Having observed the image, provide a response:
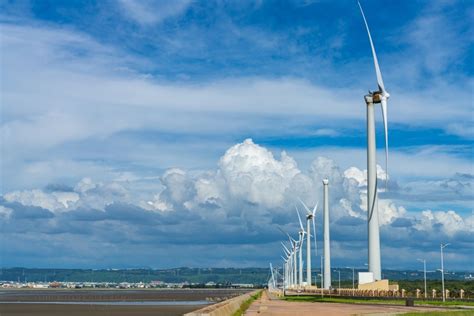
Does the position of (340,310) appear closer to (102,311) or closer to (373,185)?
(373,185)

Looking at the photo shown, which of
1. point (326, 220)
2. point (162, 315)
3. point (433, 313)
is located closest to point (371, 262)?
point (162, 315)

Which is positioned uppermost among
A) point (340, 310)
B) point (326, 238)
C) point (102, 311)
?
point (326, 238)

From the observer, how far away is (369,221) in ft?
276

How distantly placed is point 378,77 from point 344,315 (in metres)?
34.9

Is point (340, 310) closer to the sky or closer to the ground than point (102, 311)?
closer to the sky

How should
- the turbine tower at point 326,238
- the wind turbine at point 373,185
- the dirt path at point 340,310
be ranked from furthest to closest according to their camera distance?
the turbine tower at point 326,238, the wind turbine at point 373,185, the dirt path at point 340,310

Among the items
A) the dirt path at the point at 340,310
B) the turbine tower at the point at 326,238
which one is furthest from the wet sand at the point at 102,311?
the turbine tower at the point at 326,238

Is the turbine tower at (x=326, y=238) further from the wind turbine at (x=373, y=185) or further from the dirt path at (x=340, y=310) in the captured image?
the dirt path at (x=340, y=310)

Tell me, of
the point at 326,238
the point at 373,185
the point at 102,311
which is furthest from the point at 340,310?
the point at 326,238

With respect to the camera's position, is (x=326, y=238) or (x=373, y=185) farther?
(x=326, y=238)

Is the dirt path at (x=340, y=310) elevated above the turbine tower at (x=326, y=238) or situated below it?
below

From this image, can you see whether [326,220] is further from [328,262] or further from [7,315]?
[7,315]

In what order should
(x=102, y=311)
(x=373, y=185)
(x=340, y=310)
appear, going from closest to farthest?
(x=340, y=310) < (x=373, y=185) < (x=102, y=311)

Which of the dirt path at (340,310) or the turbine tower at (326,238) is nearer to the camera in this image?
the dirt path at (340,310)
